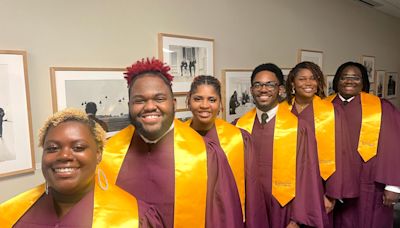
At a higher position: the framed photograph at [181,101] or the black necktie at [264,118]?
the framed photograph at [181,101]

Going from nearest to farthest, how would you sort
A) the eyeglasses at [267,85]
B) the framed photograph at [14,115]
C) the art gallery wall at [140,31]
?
the framed photograph at [14,115]
the art gallery wall at [140,31]
the eyeglasses at [267,85]

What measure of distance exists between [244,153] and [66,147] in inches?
53.2

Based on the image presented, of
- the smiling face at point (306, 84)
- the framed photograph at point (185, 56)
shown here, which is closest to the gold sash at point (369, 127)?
the smiling face at point (306, 84)

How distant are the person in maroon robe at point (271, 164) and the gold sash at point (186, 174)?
0.89 metres

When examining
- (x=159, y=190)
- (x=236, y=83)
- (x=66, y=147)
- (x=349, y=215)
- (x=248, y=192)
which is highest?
(x=236, y=83)

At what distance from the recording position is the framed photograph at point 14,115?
6.18ft

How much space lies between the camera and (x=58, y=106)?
7.00ft

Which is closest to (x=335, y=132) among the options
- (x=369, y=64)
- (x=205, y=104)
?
(x=205, y=104)

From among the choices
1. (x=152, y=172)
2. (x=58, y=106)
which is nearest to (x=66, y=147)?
(x=152, y=172)

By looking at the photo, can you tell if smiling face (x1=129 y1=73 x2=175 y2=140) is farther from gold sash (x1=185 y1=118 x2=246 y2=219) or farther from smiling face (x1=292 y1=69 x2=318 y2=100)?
smiling face (x1=292 y1=69 x2=318 y2=100)

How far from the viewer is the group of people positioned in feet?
4.08

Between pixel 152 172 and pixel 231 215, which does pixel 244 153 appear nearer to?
pixel 231 215

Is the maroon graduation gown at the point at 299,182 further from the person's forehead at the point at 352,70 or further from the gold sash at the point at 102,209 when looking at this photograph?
the gold sash at the point at 102,209

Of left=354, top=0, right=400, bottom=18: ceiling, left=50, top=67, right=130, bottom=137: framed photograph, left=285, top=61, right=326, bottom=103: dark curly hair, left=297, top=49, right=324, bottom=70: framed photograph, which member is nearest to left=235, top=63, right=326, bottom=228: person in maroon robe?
left=285, top=61, right=326, bottom=103: dark curly hair
